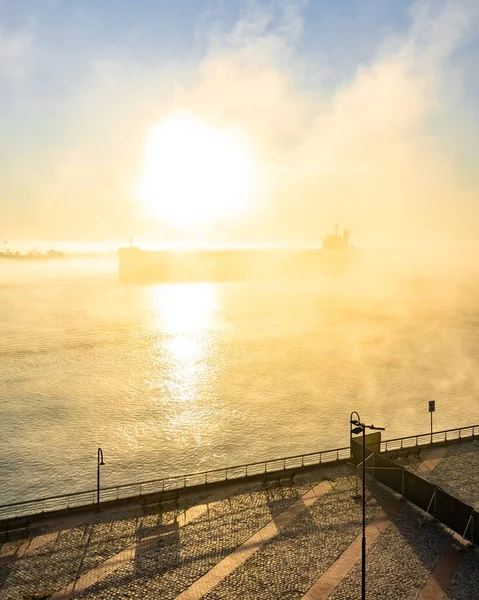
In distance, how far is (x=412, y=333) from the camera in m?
94.7

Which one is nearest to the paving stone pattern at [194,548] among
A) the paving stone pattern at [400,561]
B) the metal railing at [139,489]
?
the metal railing at [139,489]

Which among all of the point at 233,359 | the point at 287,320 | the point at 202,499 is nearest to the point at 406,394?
the point at 233,359

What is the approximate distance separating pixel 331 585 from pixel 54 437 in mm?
31337

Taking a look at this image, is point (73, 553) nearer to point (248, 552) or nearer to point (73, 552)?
point (73, 552)

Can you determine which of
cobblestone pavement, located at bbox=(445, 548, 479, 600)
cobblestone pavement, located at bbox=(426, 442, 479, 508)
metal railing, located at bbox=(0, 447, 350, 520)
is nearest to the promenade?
cobblestone pavement, located at bbox=(445, 548, 479, 600)

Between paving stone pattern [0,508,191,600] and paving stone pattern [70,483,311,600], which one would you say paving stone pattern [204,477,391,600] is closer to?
paving stone pattern [70,483,311,600]

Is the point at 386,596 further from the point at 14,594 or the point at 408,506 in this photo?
the point at 14,594

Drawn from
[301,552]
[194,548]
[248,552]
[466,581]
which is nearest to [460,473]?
[466,581]

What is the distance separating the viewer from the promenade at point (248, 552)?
17.9 meters

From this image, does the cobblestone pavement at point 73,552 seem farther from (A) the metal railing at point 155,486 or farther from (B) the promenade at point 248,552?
(A) the metal railing at point 155,486

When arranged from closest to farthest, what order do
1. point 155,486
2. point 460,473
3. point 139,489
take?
point 460,473 < point 139,489 < point 155,486

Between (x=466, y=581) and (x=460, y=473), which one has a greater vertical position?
(x=460, y=473)

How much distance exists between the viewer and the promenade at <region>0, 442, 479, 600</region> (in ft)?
58.7

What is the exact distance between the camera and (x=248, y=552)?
65.8ft
